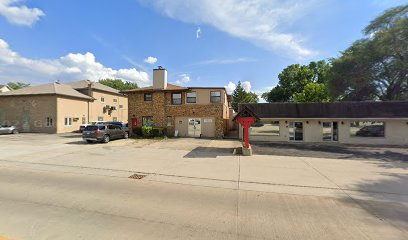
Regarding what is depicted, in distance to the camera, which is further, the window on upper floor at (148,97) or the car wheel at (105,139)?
the window on upper floor at (148,97)

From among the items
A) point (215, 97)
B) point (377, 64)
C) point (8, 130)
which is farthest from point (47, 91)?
point (377, 64)

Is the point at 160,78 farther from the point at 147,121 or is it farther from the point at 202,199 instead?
the point at 202,199

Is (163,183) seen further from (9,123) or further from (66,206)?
(9,123)

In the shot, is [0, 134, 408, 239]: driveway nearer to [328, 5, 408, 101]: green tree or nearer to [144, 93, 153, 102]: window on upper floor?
[144, 93, 153, 102]: window on upper floor

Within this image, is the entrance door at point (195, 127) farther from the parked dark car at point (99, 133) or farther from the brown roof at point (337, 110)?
the parked dark car at point (99, 133)

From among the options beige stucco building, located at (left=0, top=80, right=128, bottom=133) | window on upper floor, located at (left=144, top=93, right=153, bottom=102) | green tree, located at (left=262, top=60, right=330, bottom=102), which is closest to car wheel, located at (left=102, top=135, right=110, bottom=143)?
window on upper floor, located at (left=144, top=93, right=153, bottom=102)

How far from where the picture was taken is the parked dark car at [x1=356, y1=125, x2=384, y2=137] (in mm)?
20078

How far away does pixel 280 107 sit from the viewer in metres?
21.6

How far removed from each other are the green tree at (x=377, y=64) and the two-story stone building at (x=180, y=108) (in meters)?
18.3

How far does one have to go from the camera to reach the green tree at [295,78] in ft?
166

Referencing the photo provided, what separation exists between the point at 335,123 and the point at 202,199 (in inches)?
770

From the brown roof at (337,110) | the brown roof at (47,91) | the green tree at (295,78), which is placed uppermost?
the green tree at (295,78)

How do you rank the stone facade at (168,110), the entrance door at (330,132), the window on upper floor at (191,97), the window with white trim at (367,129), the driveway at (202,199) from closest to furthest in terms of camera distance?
the driveway at (202,199)
the window with white trim at (367,129)
the entrance door at (330,132)
the stone facade at (168,110)
the window on upper floor at (191,97)

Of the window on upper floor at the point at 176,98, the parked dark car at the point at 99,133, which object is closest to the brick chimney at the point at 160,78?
the window on upper floor at the point at 176,98
